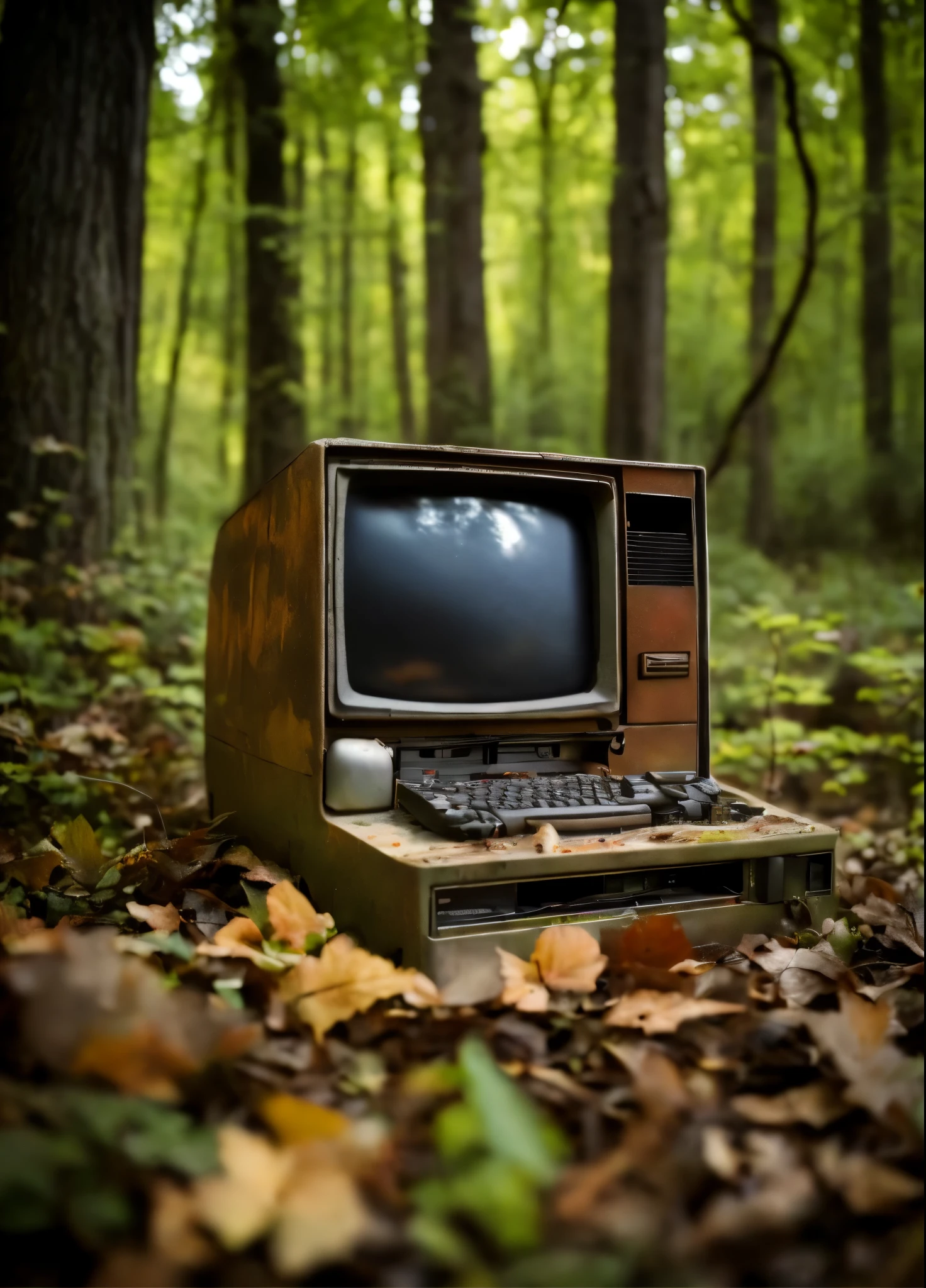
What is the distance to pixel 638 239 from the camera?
18.0 feet

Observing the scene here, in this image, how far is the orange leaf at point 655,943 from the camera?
1401mm

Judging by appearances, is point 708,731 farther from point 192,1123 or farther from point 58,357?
point 58,357

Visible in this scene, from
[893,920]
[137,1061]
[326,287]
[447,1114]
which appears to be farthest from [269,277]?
[326,287]

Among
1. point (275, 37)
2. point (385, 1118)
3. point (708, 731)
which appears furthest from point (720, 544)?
point (385, 1118)

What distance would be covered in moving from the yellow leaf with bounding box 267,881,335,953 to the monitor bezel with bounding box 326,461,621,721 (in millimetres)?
313

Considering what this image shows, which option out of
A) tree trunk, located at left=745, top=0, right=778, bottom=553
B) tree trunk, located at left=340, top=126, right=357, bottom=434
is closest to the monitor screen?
tree trunk, located at left=745, top=0, right=778, bottom=553

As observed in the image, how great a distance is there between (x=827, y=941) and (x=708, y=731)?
1.73 ft

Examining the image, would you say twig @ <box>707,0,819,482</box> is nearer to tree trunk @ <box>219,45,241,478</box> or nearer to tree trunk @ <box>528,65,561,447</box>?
tree trunk @ <box>528,65,561,447</box>

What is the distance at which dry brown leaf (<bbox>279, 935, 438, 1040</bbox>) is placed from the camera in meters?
1.21

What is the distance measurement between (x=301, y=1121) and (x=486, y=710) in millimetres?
930

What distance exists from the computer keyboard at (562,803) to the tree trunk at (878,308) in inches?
312

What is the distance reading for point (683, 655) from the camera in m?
1.94

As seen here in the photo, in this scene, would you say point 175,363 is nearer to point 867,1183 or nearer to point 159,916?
point 159,916

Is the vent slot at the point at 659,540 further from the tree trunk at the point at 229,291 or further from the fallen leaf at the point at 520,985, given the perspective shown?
the tree trunk at the point at 229,291
